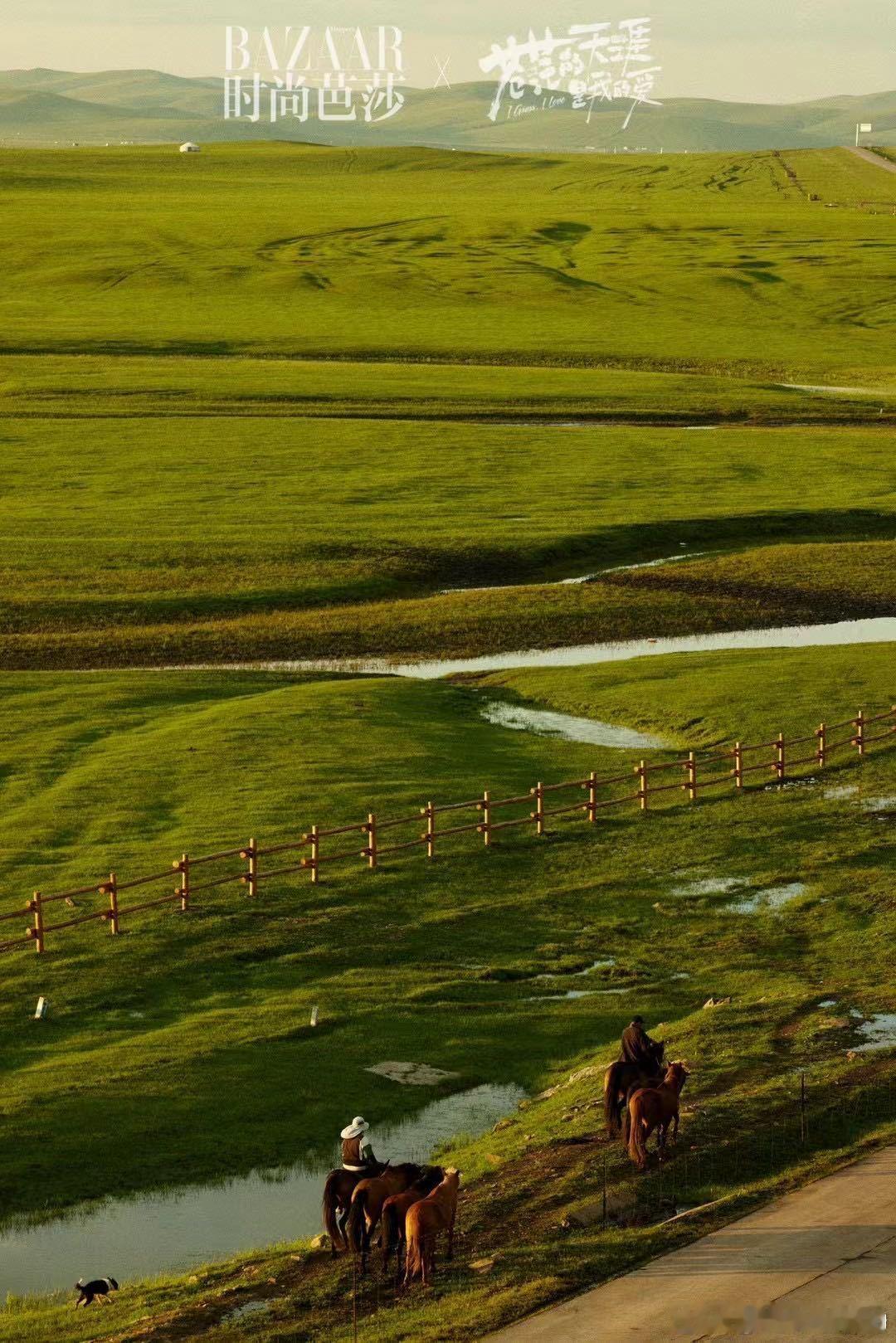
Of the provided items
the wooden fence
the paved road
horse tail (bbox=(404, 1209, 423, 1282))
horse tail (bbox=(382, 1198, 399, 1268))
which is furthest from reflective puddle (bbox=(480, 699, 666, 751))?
horse tail (bbox=(404, 1209, 423, 1282))

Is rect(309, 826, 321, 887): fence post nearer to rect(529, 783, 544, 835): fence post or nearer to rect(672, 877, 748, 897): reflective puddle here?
rect(529, 783, 544, 835): fence post

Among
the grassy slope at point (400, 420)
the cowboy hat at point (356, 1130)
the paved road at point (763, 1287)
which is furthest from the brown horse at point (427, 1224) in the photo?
the grassy slope at point (400, 420)

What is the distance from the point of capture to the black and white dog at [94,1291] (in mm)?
20844

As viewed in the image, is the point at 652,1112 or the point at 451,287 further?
the point at 451,287

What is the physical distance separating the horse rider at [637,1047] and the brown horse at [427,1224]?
12.9ft

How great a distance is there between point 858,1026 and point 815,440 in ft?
240

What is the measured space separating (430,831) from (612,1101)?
1438 cm

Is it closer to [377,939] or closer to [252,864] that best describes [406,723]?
[252,864]

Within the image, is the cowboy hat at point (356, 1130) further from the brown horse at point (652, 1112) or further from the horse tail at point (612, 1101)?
the horse tail at point (612, 1101)

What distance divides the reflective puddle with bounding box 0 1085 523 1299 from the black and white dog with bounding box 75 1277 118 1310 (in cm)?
82

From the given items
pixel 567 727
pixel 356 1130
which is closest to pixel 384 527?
pixel 567 727

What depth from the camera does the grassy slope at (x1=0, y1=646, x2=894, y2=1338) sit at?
82.5 feet

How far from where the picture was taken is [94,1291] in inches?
823

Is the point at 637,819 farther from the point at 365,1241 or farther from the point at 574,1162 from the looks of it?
the point at 365,1241
